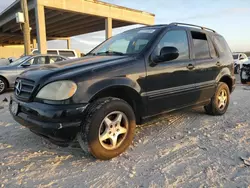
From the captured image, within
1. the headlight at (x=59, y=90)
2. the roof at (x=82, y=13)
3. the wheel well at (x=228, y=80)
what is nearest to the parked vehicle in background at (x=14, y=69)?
the headlight at (x=59, y=90)

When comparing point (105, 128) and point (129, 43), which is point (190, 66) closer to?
point (129, 43)

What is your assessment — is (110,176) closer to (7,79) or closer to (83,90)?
(83,90)

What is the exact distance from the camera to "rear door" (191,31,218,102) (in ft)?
Answer: 12.5

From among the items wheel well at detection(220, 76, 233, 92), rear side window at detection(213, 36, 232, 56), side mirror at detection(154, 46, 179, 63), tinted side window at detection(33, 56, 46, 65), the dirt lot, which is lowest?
the dirt lot

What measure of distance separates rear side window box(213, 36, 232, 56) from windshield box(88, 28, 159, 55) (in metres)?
1.70

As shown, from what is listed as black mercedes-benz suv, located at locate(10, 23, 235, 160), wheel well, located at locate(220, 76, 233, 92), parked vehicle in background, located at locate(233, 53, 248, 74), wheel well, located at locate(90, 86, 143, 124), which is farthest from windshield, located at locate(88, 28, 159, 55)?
parked vehicle in background, located at locate(233, 53, 248, 74)

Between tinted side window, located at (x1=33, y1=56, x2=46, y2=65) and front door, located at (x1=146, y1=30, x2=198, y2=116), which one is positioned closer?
front door, located at (x1=146, y1=30, x2=198, y2=116)

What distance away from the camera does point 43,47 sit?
13734 millimetres

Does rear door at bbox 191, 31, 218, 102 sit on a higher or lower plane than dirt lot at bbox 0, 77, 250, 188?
higher

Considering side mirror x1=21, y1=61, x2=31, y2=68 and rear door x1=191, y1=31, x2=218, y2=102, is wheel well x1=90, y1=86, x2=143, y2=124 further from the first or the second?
side mirror x1=21, y1=61, x2=31, y2=68

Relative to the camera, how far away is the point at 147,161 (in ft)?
8.63

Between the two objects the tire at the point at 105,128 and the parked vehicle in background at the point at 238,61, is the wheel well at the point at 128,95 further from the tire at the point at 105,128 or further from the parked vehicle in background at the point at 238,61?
the parked vehicle in background at the point at 238,61

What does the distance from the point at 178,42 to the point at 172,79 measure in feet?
2.25

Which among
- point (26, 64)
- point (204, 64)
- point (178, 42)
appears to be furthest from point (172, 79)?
point (26, 64)
